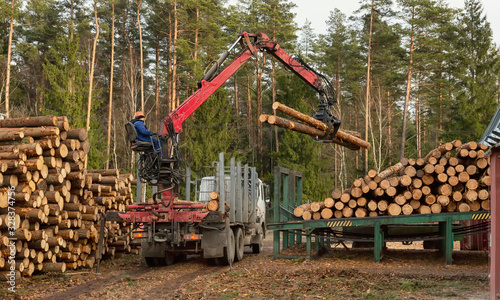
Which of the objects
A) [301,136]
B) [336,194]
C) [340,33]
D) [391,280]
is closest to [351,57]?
[340,33]

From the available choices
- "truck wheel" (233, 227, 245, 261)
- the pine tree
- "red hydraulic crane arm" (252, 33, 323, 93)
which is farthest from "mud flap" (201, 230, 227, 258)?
the pine tree

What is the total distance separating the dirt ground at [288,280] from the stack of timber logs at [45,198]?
23.2 inches

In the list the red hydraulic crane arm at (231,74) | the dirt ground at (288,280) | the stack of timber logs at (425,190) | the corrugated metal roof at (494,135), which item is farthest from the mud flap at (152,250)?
the corrugated metal roof at (494,135)

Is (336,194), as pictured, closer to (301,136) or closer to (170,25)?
(301,136)

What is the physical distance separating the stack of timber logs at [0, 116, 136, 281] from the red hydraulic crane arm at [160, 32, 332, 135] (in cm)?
241

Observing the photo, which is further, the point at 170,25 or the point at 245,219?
the point at 170,25

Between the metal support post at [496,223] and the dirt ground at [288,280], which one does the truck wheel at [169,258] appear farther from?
the metal support post at [496,223]

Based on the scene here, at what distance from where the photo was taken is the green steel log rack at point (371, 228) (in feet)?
41.4

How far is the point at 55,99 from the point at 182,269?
1647 centimetres

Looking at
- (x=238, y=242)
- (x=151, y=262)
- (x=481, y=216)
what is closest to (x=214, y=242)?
(x=238, y=242)

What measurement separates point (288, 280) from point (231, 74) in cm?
616

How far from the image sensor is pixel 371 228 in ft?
49.5

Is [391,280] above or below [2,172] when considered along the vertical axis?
below

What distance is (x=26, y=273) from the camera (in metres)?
11.3
